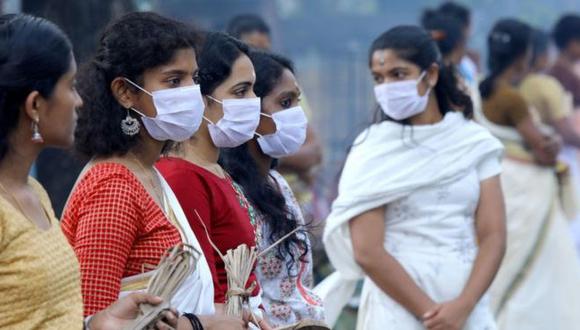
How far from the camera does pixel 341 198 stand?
242 inches

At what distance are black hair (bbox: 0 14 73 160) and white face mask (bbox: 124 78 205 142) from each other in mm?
631

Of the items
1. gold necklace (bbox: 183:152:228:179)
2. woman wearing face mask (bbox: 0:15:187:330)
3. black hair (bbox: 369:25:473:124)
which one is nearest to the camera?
woman wearing face mask (bbox: 0:15:187:330)

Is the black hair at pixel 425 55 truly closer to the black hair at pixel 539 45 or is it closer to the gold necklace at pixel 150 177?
the gold necklace at pixel 150 177

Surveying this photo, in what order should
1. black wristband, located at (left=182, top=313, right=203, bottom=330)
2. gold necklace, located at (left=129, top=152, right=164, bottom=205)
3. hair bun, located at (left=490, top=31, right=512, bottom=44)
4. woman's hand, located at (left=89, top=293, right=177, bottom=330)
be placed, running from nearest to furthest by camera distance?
1. woman's hand, located at (left=89, top=293, right=177, bottom=330)
2. black wristband, located at (left=182, top=313, right=203, bottom=330)
3. gold necklace, located at (left=129, top=152, right=164, bottom=205)
4. hair bun, located at (left=490, top=31, right=512, bottom=44)

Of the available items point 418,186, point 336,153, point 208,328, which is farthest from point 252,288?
point 336,153

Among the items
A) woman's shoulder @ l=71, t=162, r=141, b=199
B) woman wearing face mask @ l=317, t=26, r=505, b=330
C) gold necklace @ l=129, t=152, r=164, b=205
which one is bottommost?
woman wearing face mask @ l=317, t=26, r=505, b=330

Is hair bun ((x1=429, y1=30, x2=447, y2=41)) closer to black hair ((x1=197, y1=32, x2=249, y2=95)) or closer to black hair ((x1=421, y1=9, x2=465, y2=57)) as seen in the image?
black hair ((x1=421, y1=9, x2=465, y2=57))

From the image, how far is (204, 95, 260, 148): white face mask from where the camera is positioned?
4.63 meters

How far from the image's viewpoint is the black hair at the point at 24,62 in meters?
3.40

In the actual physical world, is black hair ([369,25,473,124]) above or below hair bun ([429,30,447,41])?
above

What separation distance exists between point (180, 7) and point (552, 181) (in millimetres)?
14424

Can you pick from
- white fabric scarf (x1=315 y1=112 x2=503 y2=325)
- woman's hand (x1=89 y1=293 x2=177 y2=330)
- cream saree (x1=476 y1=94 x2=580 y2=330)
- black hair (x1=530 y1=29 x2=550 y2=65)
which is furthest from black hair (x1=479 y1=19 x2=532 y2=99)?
woman's hand (x1=89 y1=293 x2=177 y2=330)

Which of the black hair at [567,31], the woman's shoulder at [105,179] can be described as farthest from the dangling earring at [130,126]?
the black hair at [567,31]

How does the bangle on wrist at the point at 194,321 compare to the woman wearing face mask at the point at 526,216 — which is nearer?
the bangle on wrist at the point at 194,321
